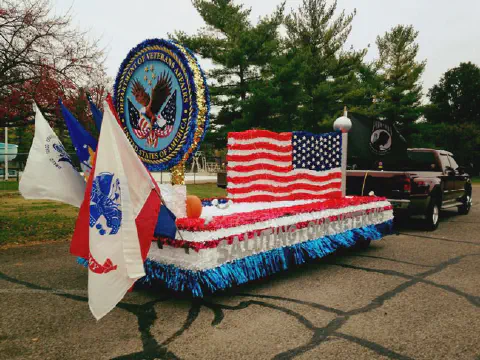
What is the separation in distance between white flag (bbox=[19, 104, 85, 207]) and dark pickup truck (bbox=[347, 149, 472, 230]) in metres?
5.25

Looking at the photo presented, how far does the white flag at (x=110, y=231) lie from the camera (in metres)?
2.89

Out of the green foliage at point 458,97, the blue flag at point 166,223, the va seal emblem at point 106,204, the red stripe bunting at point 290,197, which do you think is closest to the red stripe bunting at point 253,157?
the red stripe bunting at point 290,197

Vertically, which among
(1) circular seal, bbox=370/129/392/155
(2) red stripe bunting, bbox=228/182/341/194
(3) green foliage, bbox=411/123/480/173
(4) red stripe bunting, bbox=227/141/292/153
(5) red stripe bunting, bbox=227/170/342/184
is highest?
(3) green foliage, bbox=411/123/480/173

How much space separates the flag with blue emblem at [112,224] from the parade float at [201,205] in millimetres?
729

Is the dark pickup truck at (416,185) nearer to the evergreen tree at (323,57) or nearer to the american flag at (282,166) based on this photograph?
the american flag at (282,166)

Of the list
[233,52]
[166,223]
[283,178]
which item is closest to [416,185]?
[283,178]

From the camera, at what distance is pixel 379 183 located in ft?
27.5

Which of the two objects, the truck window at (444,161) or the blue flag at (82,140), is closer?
the blue flag at (82,140)

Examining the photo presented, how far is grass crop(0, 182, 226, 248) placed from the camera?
7.29 meters

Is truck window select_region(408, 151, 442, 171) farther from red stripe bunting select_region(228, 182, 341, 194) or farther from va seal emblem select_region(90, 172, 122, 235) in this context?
va seal emblem select_region(90, 172, 122, 235)

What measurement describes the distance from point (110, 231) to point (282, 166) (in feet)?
12.1

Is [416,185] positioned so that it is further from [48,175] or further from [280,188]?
[48,175]

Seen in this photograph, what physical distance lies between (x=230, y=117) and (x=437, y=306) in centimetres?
1907

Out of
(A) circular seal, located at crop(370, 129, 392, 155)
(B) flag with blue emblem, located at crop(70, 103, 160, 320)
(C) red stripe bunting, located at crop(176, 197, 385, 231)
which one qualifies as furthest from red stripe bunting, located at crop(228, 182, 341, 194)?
(B) flag with blue emblem, located at crop(70, 103, 160, 320)
